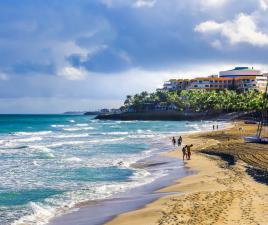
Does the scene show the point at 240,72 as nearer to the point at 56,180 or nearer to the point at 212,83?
the point at 212,83

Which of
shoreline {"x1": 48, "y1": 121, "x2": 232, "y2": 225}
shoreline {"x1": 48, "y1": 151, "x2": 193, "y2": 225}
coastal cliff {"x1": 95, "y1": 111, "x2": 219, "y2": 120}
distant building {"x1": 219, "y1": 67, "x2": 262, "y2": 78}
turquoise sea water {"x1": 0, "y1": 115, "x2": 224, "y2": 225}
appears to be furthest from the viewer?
distant building {"x1": 219, "y1": 67, "x2": 262, "y2": 78}

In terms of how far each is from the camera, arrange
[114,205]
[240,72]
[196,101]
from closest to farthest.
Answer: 1. [114,205]
2. [196,101]
3. [240,72]

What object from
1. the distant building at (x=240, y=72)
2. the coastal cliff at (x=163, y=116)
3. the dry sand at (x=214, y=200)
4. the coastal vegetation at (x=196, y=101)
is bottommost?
the dry sand at (x=214, y=200)

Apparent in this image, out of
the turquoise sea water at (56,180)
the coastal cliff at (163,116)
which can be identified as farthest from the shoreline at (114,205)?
the coastal cliff at (163,116)

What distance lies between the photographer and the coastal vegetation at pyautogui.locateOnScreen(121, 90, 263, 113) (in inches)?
4970

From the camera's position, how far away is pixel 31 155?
128ft

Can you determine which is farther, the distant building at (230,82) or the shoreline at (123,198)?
the distant building at (230,82)

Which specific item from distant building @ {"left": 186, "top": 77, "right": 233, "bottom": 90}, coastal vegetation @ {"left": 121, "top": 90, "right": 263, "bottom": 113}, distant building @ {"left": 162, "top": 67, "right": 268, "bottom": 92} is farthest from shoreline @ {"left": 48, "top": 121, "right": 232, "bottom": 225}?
distant building @ {"left": 186, "top": 77, "right": 233, "bottom": 90}

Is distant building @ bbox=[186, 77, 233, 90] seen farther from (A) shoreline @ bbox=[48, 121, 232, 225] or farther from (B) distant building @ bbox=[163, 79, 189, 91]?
(A) shoreline @ bbox=[48, 121, 232, 225]

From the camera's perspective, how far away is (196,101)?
144m

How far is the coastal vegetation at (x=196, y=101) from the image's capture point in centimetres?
12625

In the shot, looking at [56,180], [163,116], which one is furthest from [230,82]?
[56,180]

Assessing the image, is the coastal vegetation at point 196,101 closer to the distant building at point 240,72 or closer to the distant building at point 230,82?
the distant building at point 230,82

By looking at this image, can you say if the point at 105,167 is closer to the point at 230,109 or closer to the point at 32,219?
the point at 32,219
